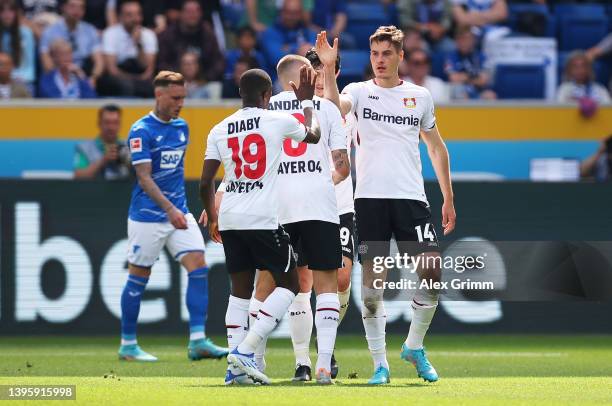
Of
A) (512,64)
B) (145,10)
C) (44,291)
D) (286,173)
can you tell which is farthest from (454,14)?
(286,173)

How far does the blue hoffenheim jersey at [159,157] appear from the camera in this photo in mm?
12664

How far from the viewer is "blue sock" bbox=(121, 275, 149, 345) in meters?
12.8

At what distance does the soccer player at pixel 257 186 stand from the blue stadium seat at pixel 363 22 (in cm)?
1003

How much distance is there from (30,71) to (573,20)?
25.5 ft

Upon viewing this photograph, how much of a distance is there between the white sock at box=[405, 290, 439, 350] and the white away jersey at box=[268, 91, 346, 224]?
1020mm

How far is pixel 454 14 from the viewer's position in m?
20.0

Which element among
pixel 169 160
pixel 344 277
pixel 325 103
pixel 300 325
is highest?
pixel 325 103

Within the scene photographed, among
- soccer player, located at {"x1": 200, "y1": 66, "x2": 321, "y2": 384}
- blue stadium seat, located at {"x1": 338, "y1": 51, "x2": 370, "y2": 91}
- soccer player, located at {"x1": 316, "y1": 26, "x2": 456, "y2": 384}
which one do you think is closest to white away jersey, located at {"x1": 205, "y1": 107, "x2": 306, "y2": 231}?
soccer player, located at {"x1": 200, "y1": 66, "x2": 321, "y2": 384}

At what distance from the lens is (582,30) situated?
800 inches

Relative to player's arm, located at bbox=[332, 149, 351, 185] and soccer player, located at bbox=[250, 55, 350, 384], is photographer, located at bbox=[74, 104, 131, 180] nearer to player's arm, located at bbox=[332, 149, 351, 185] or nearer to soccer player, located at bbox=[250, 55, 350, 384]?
soccer player, located at bbox=[250, 55, 350, 384]

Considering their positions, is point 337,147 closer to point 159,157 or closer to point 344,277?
point 344,277

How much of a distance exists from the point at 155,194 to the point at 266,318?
11.3ft

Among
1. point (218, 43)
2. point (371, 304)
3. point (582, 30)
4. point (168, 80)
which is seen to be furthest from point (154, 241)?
point (582, 30)

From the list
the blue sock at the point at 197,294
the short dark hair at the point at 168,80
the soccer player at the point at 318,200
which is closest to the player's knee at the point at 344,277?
the soccer player at the point at 318,200
